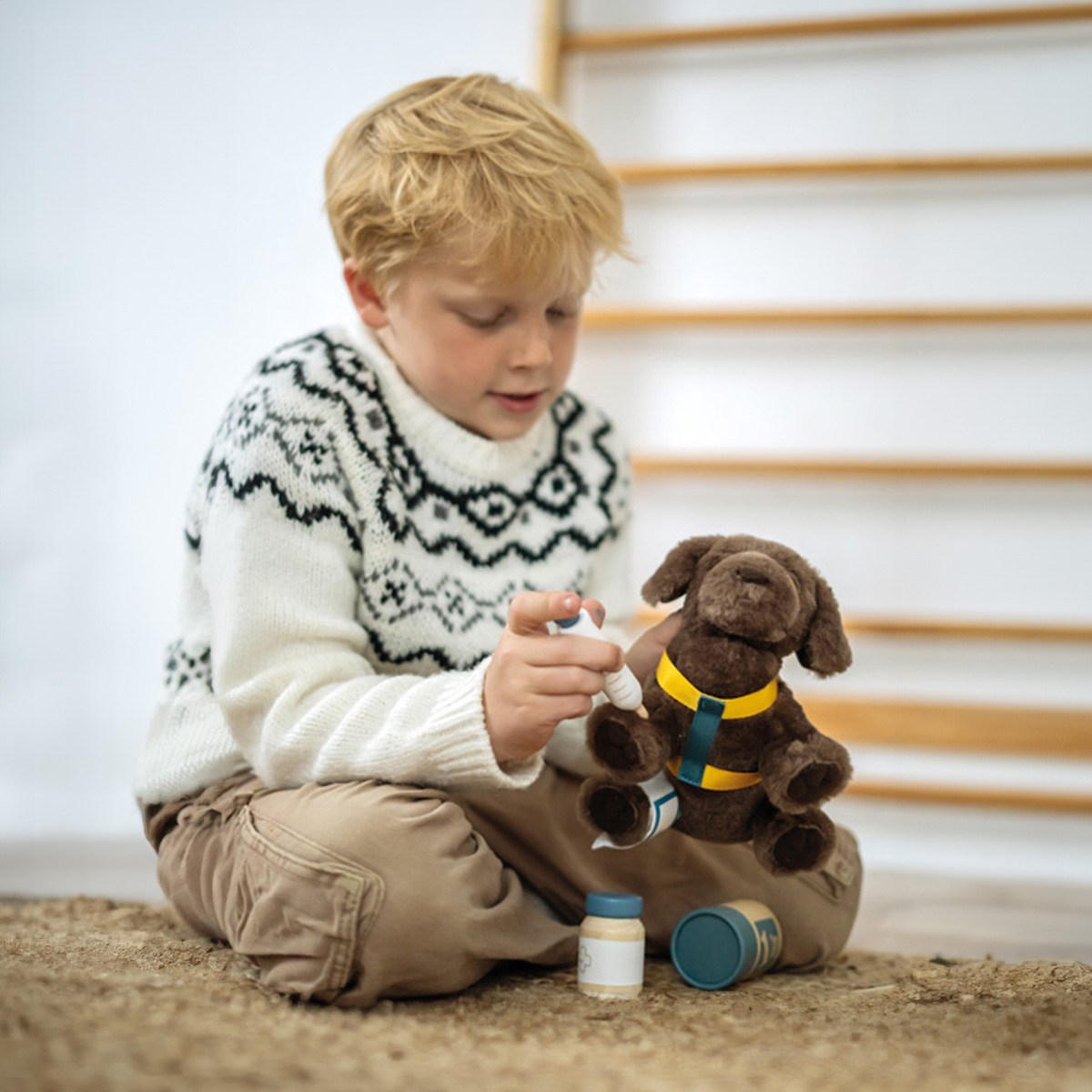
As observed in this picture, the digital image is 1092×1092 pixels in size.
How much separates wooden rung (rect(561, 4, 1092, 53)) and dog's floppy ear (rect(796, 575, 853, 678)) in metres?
1.45

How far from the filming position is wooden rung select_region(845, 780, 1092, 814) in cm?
191

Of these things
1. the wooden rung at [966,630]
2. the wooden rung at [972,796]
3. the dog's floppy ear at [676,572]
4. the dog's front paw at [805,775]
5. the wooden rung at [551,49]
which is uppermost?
the wooden rung at [551,49]

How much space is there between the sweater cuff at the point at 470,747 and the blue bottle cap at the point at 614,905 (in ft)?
0.33

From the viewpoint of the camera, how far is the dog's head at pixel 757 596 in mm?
821

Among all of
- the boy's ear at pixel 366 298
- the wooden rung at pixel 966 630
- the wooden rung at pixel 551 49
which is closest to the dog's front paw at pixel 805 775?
the boy's ear at pixel 366 298

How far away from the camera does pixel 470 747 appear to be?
884 millimetres

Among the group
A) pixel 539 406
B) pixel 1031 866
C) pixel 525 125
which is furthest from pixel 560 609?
pixel 1031 866

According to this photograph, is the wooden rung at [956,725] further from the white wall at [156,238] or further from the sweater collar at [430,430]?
the white wall at [156,238]

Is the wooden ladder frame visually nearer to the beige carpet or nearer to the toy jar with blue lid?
the beige carpet

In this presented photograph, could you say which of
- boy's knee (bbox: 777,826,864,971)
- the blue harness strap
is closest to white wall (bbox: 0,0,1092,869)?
boy's knee (bbox: 777,826,864,971)

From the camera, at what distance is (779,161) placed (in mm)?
2041

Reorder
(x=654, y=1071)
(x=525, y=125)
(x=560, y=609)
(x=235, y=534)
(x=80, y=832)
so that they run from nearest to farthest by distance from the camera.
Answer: (x=654, y=1071)
(x=560, y=609)
(x=235, y=534)
(x=525, y=125)
(x=80, y=832)

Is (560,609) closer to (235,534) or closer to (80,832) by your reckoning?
(235,534)

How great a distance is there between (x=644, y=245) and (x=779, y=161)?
10.2 inches
